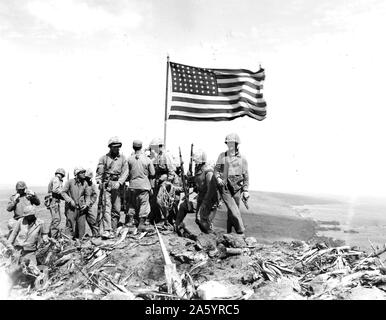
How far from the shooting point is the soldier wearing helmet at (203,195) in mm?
9508

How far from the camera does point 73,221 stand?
10602mm

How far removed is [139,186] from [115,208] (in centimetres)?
93

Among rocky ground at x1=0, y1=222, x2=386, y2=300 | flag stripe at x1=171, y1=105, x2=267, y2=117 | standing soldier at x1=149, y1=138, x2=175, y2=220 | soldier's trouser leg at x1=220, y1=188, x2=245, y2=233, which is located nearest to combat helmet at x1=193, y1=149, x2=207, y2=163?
soldier's trouser leg at x1=220, y1=188, x2=245, y2=233

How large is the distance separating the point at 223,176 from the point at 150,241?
7.51ft

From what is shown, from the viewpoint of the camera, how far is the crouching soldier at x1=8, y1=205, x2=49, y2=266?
8.36 m

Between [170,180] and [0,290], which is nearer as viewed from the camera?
[0,290]

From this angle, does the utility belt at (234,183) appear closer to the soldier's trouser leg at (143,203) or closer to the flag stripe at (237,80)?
the soldier's trouser leg at (143,203)

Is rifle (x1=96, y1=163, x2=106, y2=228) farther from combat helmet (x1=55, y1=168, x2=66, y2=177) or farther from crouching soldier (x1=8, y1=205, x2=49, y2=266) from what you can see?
crouching soldier (x1=8, y1=205, x2=49, y2=266)

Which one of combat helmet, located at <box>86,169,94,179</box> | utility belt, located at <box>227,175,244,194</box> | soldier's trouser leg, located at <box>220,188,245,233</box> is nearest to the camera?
soldier's trouser leg, located at <box>220,188,245,233</box>

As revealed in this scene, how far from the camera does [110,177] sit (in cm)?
1032

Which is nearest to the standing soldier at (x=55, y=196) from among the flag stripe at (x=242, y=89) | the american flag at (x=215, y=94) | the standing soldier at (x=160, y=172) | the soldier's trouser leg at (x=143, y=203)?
the soldier's trouser leg at (x=143, y=203)
